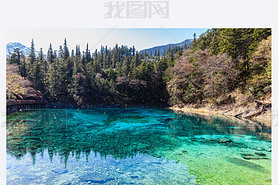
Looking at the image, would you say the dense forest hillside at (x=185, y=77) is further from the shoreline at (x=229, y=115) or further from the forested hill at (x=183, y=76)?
the shoreline at (x=229, y=115)

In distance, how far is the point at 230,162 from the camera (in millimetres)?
3992

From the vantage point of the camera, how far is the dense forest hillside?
9.88 meters

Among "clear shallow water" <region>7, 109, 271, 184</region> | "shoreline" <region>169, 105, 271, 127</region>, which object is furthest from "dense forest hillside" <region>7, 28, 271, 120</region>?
"clear shallow water" <region>7, 109, 271, 184</region>

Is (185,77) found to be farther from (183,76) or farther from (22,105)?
(22,105)

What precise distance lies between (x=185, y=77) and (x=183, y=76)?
0.82 ft

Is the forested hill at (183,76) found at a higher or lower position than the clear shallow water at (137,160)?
higher

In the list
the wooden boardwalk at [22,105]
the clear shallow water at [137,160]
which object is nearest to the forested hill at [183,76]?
the wooden boardwalk at [22,105]

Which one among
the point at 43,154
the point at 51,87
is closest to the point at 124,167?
the point at 43,154

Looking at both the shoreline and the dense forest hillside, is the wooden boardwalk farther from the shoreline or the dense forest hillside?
the shoreline

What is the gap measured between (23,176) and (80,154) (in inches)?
55.1

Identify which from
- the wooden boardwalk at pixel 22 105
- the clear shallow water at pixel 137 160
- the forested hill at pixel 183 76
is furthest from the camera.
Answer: the forested hill at pixel 183 76

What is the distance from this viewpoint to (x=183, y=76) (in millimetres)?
17344

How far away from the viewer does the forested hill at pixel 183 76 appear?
32.4ft

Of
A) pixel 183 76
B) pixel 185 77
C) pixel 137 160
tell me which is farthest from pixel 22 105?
pixel 185 77
